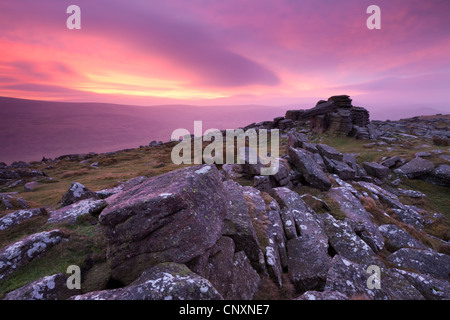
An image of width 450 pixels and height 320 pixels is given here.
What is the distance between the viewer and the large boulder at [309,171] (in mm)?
16672

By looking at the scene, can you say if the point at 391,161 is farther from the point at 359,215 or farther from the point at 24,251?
the point at 24,251

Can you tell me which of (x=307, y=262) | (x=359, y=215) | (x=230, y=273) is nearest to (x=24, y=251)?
(x=230, y=273)

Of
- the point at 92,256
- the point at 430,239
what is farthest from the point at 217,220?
the point at 430,239

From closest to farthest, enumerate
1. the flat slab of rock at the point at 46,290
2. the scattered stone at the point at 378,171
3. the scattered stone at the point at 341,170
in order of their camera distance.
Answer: the flat slab of rock at the point at 46,290 < the scattered stone at the point at 341,170 < the scattered stone at the point at 378,171

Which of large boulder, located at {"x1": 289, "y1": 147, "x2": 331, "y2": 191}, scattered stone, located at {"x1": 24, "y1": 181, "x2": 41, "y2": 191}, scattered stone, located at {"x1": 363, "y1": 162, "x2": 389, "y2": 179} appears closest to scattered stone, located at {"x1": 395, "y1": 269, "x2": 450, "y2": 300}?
large boulder, located at {"x1": 289, "y1": 147, "x2": 331, "y2": 191}

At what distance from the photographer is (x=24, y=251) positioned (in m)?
6.76

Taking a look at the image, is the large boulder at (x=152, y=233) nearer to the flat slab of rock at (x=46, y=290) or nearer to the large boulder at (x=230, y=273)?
the large boulder at (x=230, y=273)

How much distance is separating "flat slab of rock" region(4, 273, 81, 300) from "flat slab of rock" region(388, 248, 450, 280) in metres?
13.9

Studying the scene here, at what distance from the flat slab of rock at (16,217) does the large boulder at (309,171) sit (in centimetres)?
1797

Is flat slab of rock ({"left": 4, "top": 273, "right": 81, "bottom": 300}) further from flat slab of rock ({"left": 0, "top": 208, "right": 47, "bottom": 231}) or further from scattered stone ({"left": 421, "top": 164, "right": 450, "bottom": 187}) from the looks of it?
scattered stone ({"left": 421, "top": 164, "right": 450, "bottom": 187})

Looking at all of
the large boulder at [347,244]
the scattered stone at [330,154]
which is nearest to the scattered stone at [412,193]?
the scattered stone at [330,154]

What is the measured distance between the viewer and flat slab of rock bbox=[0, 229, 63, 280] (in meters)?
6.34

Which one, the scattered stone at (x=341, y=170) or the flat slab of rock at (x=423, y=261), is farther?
the scattered stone at (x=341, y=170)
